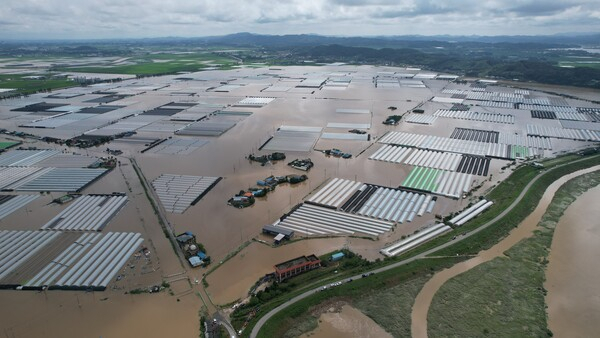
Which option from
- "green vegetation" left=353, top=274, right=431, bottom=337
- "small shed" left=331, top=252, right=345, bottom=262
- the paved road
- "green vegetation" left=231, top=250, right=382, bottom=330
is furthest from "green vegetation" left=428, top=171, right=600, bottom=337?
"small shed" left=331, top=252, right=345, bottom=262

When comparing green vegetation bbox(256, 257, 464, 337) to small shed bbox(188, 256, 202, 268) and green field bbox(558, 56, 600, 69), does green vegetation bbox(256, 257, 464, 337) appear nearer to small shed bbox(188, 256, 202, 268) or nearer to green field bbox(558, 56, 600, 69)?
small shed bbox(188, 256, 202, 268)

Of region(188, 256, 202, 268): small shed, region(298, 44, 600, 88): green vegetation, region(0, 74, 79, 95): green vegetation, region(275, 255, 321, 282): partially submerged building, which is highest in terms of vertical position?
region(298, 44, 600, 88): green vegetation

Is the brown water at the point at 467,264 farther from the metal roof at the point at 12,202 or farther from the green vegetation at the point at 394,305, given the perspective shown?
the metal roof at the point at 12,202

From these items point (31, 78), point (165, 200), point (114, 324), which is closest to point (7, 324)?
point (114, 324)

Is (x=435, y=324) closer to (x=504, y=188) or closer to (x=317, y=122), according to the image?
(x=504, y=188)

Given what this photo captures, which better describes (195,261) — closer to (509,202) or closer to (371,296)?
(371,296)
